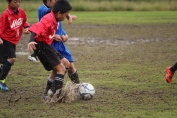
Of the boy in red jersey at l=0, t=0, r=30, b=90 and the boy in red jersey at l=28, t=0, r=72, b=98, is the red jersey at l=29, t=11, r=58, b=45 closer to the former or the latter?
the boy in red jersey at l=28, t=0, r=72, b=98

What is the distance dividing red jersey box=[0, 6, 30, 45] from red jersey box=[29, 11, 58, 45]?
1.52 meters

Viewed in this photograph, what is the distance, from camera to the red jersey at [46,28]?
6316 mm

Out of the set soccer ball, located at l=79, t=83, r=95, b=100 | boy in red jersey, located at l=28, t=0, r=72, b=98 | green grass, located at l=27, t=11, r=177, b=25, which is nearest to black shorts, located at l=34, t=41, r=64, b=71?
boy in red jersey, located at l=28, t=0, r=72, b=98

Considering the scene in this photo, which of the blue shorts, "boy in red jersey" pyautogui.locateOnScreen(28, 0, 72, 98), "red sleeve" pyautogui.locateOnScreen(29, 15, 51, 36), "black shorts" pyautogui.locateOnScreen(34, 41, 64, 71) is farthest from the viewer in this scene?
the blue shorts

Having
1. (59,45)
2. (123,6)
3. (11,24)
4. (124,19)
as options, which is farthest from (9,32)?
(123,6)

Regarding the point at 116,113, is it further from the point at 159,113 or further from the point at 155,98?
the point at 155,98

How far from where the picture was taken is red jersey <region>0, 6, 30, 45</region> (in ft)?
25.6

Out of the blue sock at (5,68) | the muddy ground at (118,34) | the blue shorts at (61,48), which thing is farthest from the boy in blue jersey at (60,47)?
the muddy ground at (118,34)

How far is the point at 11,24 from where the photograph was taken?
7.86m

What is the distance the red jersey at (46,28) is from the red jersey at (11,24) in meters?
1.52

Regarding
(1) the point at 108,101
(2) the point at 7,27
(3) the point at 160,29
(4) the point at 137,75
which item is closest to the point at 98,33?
(3) the point at 160,29

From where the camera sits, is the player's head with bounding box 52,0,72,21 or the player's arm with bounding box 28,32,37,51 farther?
the player's head with bounding box 52,0,72,21

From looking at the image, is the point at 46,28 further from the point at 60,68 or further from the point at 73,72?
the point at 73,72

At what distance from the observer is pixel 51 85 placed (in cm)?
707
